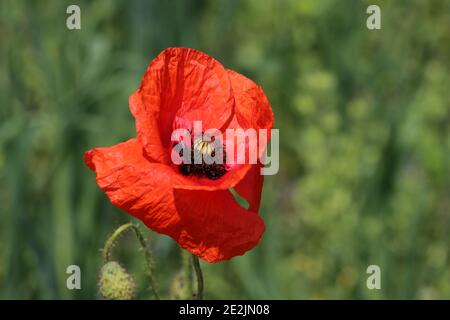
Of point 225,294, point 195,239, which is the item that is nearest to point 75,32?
point 225,294

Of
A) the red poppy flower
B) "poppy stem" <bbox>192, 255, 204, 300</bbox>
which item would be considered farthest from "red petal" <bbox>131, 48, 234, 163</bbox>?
"poppy stem" <bbox>192, 255, 204, 300</bbox>

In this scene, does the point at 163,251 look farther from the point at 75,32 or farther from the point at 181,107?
the point at 181,107

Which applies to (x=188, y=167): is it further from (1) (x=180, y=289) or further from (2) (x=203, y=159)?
(1) (x=180, y=289)

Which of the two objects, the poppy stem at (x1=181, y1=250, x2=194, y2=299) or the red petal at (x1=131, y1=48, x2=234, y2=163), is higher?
the red petal at (x1=131, y1=48, x2=234, y2=163)

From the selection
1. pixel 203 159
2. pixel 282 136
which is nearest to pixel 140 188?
pixel 203 159

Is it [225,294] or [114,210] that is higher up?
[114,210]

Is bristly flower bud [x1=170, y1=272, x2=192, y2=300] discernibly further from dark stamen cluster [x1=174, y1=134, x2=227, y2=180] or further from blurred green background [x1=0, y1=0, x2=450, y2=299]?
blurred green background [x1=0, y1=0, x2=450, y2=299]

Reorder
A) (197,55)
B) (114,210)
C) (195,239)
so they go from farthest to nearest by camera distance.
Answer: (114,210) → (197,55) → (195,239)

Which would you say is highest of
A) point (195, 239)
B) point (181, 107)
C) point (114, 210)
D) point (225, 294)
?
point (181, 107)
